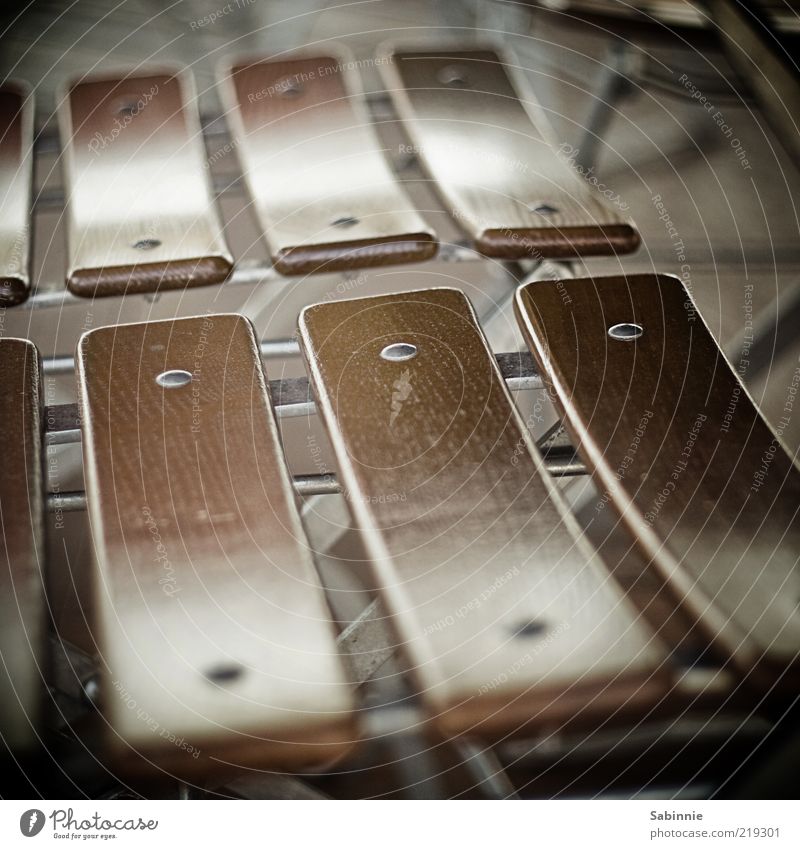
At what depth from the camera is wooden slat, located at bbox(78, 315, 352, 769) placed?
299mm

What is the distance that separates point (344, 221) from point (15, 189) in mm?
173

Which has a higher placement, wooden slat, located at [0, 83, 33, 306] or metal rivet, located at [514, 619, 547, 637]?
wooden slat, located at [0, 83, 33, 306]

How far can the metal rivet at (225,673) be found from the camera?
30 centimetres

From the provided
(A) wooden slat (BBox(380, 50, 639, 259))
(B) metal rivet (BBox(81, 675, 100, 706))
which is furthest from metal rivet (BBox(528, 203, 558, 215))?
(B) metal rivet (BBox(81, 675, 100, 706))

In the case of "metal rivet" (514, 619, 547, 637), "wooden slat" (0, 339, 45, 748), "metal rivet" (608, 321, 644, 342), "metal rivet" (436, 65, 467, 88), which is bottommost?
"metal rivet" (514, 619, 547, 637)

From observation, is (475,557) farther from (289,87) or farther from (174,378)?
(289,87)

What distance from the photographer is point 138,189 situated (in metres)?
0.45

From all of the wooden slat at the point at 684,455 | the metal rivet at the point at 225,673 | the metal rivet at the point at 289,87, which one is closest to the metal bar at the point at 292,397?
the wooden slat at the point at 684,455

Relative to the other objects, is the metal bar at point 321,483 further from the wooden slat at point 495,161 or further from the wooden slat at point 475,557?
the wooden slat at point 495,161

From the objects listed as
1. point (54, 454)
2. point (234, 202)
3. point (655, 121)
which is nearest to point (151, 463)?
point (54, 454)

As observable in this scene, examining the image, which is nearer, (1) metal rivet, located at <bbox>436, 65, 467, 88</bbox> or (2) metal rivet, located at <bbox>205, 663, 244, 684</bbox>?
(2) metal rivet, located at <bbox>205, 663, 244, 684</bbox>

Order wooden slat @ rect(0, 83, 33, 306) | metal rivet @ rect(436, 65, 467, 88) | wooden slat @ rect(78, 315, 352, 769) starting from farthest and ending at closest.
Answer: metal rivet @ rect(436, 65, 467, 88) < wooden slat @ rect(0, 83, 33, 306) < wooden slat @ rect(78, 315, 352, 769)

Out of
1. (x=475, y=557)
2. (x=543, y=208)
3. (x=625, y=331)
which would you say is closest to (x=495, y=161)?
(x=543, y=208)

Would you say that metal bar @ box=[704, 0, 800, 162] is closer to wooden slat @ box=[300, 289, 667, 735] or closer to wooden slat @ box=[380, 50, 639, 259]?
wooden slat @ box=[380, 50, 639, 259]
